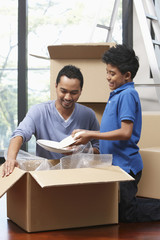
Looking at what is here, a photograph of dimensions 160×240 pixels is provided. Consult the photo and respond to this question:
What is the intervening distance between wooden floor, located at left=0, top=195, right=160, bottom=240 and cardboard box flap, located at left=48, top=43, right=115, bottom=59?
107cm

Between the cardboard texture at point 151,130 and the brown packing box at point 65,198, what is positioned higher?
the cardboard texture at point 151,130

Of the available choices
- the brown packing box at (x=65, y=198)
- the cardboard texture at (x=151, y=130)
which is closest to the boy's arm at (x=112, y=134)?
the brown packing box at (x=65, y=198)

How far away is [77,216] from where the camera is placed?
166 cm

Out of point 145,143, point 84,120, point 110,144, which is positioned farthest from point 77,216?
point 145,143

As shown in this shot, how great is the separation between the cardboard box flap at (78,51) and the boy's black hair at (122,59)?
0.47m

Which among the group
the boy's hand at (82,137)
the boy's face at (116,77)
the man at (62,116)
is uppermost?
the boy's face at (116,77)

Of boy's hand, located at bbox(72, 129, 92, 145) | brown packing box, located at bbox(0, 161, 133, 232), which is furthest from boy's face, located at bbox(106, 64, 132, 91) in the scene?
brown packing box, located at bbox(0, 161, 133, 232)

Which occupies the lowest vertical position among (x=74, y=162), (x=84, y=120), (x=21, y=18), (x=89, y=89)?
(x=74, y=162)

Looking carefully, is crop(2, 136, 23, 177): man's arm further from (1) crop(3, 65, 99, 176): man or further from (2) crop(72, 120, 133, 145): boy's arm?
(2) crop(72, 120, 133, 145): boy's arm

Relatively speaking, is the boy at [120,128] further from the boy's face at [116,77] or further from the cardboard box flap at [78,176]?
the cardboard box flap at [78,176]

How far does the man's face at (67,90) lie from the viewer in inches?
75.9

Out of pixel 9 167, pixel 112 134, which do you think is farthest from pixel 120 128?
pixel 9 167

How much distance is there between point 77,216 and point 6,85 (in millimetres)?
2164

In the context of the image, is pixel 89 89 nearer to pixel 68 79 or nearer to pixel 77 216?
pixel 68 79
